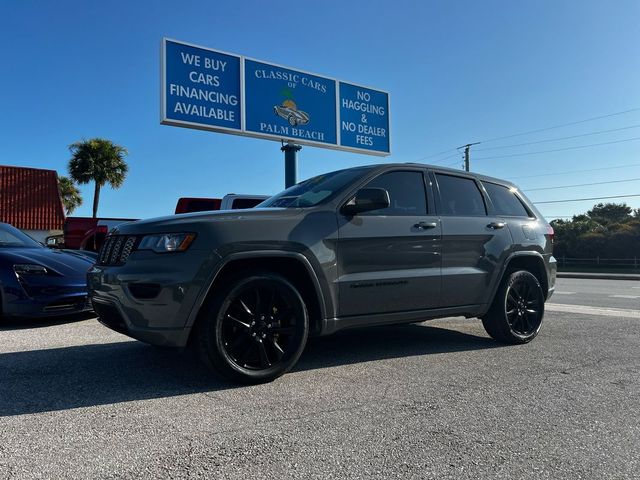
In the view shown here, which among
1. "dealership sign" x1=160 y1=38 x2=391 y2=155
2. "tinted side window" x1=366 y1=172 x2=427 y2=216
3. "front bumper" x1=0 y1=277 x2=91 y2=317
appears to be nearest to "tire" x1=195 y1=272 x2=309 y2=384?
"tinted side window" x1=366 y1=172 x2=427 y2=216

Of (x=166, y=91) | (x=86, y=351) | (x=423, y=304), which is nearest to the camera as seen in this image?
(x=423, y=304)

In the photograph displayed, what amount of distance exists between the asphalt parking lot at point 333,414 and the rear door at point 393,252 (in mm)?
590

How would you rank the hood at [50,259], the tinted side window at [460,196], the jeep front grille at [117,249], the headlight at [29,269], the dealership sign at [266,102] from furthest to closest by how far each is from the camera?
1. the dealership sign at [266,102]
2. the hood at [50,259]
3. the headlight at [29,269]
4. the tinted side window at [460,196]
5. the jeep front grille at [117,249]

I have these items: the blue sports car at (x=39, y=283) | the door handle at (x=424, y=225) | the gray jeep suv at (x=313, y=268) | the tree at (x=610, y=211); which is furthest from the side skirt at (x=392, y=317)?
the tree at (x=610, y=211)

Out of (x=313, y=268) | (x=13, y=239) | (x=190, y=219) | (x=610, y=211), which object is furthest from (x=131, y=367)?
(x=610, y=211)

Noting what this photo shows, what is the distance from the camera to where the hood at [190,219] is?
141 inches

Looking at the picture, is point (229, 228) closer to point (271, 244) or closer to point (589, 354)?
point (271, 244)

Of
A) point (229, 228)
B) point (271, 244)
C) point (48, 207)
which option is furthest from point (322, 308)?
point (48, 207)

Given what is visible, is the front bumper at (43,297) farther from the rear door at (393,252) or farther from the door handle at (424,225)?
the door handle at (424,225)

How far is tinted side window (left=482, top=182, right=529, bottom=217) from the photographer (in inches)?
215

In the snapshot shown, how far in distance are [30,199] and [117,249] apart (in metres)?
27.3

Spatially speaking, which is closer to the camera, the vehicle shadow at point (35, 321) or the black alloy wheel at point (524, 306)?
the black alloy wheel at point (524, 306)

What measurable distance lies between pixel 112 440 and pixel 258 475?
3.01 feet

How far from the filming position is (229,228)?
3627mm
